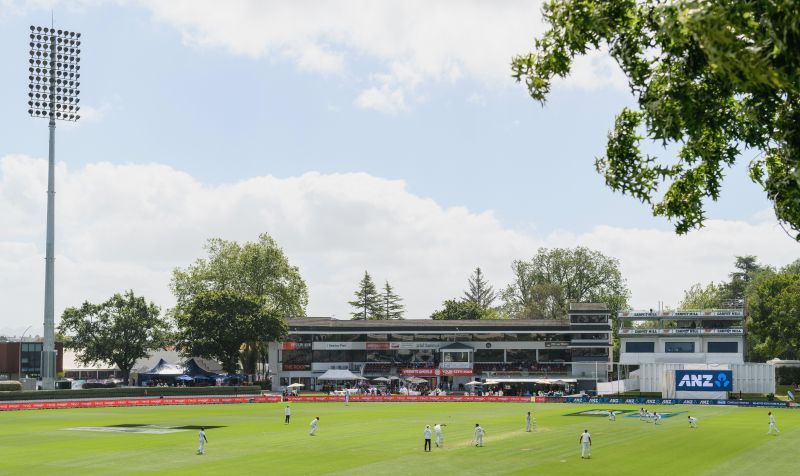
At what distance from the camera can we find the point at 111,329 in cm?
12362

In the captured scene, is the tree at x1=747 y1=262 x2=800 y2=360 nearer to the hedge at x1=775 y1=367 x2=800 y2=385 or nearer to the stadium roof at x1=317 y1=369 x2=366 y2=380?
the hedge at x1=775 y1=367 x2=800 y2=385

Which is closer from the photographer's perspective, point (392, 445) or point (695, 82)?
point (695, 82)

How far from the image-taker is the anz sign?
89.5 meters

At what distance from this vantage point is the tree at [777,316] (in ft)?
363

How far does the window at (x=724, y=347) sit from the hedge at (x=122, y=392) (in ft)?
196

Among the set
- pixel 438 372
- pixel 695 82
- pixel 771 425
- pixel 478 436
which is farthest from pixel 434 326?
pixel 695 82

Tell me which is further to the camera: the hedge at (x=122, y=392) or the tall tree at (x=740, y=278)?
the tall tree at (x=740, y=278)

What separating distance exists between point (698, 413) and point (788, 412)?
27.5 feet

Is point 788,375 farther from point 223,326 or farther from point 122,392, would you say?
point 122,392

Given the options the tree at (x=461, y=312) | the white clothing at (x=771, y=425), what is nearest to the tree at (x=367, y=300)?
the tree at (x=461, y=312)

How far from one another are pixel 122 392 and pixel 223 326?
27.4 m

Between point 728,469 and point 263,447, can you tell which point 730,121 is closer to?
point 728,469

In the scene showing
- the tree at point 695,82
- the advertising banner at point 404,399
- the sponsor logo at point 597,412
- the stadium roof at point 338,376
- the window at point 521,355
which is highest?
the tree at point 695,82

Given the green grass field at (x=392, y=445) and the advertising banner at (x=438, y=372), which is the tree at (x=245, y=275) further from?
the green grass field at (x=392, y=445)
